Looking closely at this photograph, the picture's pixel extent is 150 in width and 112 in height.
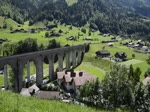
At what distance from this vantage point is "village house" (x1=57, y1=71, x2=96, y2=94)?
8119 centimetres

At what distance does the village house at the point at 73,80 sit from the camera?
266ft

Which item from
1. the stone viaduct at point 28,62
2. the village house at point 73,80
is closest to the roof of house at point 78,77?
the village house at point 73,80

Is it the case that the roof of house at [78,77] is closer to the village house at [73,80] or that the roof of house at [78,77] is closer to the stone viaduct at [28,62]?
the village house at [73,80]

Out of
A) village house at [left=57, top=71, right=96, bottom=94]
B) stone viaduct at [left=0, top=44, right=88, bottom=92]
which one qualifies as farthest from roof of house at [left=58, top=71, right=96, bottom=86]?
stone viaduct at [left=0, top=44, right=88, bottom=92]

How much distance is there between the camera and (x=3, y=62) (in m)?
73.8

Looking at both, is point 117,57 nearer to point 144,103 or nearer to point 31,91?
point 31,91

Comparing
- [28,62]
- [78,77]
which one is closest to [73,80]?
[78,77]

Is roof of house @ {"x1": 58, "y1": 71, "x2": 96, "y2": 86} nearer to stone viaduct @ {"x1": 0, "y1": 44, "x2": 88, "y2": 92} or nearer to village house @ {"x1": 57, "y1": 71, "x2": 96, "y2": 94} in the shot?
village house @ {"x1": 57, "y1": 71, "x2": 96, "y2": 94}

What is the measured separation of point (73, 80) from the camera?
84125mm

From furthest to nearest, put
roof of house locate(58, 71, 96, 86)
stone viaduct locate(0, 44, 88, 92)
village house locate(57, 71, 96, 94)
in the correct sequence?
roof of house locate(58, 71, 96, 86) < village house locate(57, 71, 96, 94) < stone viaduct locate(0, 44, 88, 92)

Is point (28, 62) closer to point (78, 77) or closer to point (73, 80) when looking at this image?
point (73, 80)

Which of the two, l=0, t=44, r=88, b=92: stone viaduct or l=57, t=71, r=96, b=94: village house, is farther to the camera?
l=57, t=71, r=96, b=94: village house

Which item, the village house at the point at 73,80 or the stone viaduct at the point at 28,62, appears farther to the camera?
the village house at the point at 73,80

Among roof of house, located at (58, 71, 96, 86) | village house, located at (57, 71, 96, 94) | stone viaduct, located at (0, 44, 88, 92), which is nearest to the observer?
stone viaduct, located at (0, 44, 88, 92)
